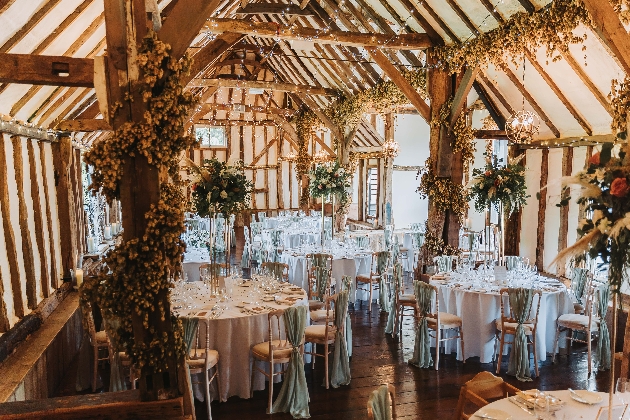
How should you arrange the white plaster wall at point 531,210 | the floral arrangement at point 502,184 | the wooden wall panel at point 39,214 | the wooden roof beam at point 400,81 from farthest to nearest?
the white plaster wall at point 531,210, the wooden roof beam at point 400,81, the floral arrangement at point 502,184, the wooden wall panel at point 39,214

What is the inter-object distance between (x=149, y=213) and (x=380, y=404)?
6.11 ft

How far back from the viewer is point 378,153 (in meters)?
16.7

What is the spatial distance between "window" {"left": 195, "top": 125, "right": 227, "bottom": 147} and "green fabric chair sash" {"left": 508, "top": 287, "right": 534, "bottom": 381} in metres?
16.2

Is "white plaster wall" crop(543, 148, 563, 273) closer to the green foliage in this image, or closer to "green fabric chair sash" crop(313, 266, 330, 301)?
the green foliage

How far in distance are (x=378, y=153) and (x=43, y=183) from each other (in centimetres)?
1133

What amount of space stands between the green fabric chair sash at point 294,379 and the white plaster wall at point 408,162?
12393 millimetres

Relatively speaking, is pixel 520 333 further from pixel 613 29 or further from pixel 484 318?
pixel 613 29

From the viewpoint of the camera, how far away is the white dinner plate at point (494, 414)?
3.20 m

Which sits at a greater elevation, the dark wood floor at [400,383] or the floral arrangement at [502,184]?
the floral arrangement at [502,184]

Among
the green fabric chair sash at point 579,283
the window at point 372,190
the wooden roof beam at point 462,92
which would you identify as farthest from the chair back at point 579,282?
the window at point 372,190

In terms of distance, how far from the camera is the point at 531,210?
35.1 ft

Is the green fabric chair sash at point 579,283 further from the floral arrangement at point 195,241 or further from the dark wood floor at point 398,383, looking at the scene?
the floral arrangement at point 195,241

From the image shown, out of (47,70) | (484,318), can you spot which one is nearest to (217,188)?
(47,70)

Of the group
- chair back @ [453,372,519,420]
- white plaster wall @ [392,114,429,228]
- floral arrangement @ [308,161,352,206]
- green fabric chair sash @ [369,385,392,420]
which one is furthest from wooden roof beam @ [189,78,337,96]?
green fabric chair sash @ [369,385,392,420]
